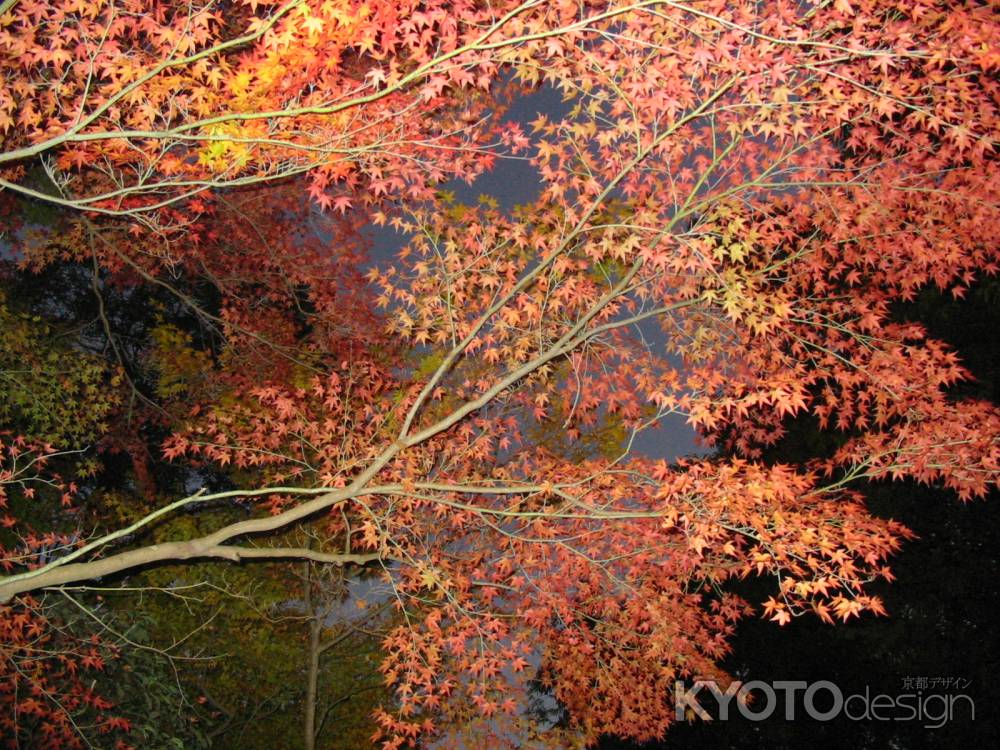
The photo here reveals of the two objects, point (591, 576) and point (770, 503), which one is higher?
point (770, 503)

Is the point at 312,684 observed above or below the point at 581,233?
below

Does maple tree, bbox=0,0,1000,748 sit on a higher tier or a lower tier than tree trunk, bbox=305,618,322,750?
higher

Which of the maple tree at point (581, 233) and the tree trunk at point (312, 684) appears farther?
the tree trunk at point (312, 684)

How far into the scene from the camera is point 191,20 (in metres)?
4.21

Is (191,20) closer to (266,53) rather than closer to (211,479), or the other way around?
(266,53)

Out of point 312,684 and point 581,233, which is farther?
point 312,684

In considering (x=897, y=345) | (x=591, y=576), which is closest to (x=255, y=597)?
(x=591, y=576)

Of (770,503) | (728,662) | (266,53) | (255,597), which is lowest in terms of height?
(728,662)

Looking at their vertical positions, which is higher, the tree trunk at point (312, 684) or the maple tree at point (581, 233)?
the maple tree at point (581, 233)

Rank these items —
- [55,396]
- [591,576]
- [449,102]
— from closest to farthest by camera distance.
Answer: [449,102], [591,576], [55,396]

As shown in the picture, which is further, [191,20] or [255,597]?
[255,597]

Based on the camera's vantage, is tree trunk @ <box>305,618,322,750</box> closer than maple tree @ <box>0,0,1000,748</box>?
No

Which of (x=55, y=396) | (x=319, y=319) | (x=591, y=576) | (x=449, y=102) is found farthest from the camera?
(x=319, y=319)

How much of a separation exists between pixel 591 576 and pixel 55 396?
7619 mm
